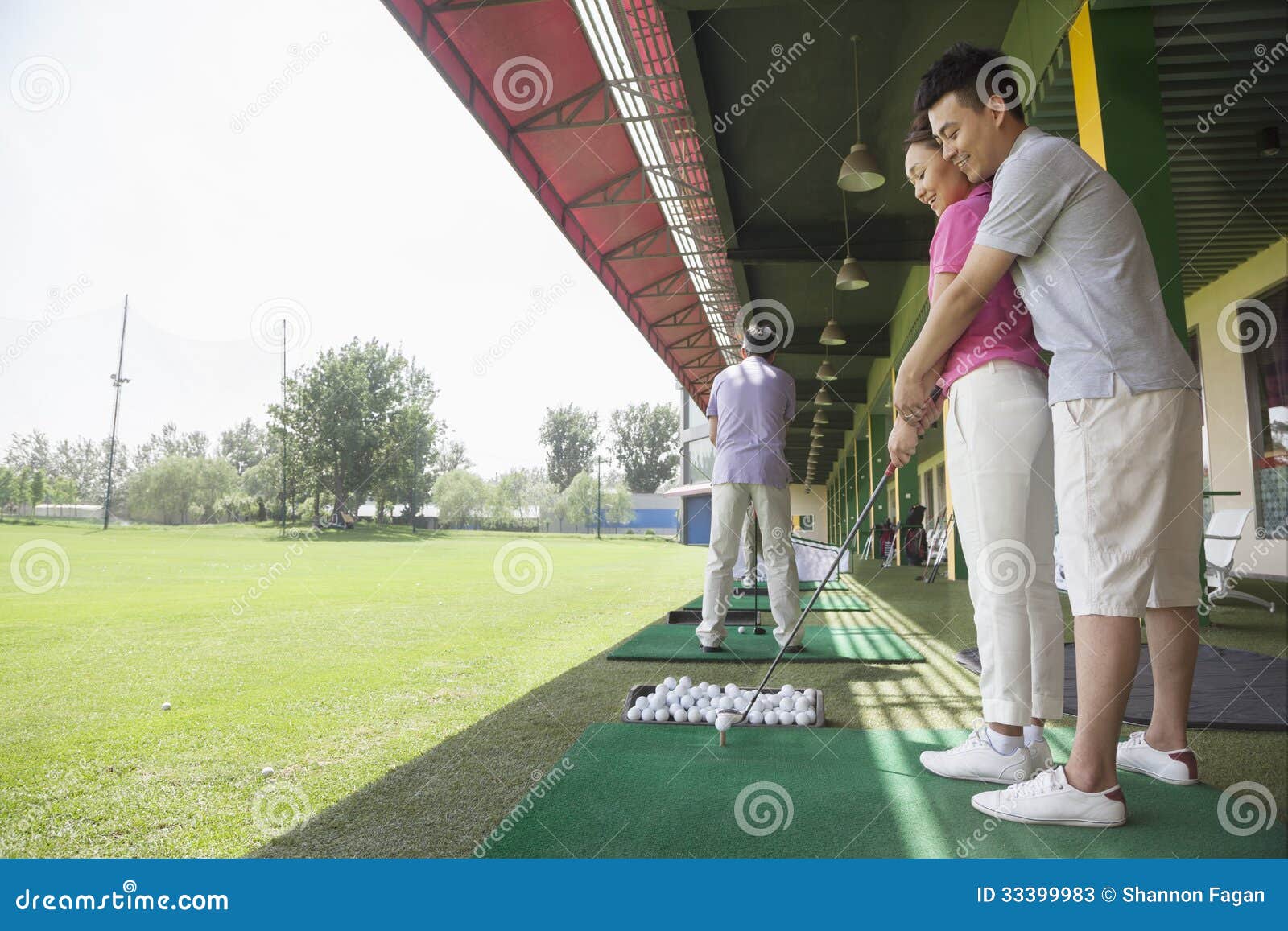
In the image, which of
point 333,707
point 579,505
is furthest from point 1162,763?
point 579,505

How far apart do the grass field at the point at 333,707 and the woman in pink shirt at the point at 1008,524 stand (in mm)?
487

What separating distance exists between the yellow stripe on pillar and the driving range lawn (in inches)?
171

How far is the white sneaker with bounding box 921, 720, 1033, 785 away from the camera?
70.6 inches

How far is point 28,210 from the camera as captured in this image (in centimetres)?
658

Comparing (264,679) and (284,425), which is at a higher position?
(284,425)

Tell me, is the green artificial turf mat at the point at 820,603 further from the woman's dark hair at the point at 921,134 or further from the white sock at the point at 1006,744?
the woman's dark hair at the point at 921,134

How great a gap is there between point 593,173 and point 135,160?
497cm

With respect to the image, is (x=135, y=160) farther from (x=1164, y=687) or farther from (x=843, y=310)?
(x=843, y=310)

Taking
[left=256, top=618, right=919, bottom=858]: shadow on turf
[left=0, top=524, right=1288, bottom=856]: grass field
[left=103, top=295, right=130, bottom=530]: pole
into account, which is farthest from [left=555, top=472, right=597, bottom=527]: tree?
[left=256, top=618, right=919, bottom=858]: shadow on turf

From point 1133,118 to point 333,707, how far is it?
17.8 ft

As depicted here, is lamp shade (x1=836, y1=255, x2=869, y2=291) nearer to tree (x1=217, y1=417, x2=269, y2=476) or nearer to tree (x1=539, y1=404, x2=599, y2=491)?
tree (x1=217, y1=417, x2=269, y2=476)

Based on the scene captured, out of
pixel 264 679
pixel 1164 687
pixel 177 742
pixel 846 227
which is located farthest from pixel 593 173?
pixel 1164 687

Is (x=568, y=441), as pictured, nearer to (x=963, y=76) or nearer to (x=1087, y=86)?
(x=1087, y=86)

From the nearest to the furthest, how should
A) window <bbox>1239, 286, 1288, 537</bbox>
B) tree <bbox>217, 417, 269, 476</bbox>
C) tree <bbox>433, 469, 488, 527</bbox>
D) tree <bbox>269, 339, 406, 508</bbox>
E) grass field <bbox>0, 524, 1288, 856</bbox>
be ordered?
grass field <bbox>0, 524, 1288, 856</bbox> < window <bbox>1239, 286, 1288, 537</bbox> < tree <bbox>269, 339, 406, 508</bbox> < tree <bbox>217, 417, 269, 476</bbox> < tree <bbox>433, 469, 488, 527</bbox>
